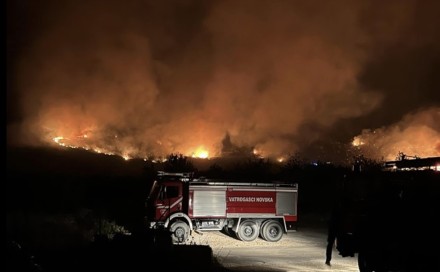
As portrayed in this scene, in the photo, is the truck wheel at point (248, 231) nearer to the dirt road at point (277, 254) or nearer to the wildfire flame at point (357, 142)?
the dirt road at point (277, 254)

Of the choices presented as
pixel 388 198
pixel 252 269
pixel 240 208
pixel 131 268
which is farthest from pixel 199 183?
pixel 388 198

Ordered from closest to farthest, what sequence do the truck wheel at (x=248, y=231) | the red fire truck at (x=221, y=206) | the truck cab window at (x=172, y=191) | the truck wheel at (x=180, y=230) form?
1. the truck wheel at (x=180, y=230)
2. the red fire truck at (x=221, y=206)
3. the truck cab window at (x=172, y=191)
4. the truck wheel at (x=248, y=231)

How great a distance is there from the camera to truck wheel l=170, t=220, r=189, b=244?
19062 millimetres

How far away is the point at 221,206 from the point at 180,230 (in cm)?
210

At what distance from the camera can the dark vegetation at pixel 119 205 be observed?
10.0m

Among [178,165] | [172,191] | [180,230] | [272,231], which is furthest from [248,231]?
[178,165]

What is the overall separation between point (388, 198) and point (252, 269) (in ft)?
17.3

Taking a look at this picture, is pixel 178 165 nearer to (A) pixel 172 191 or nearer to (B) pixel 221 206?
(B) pixel 221 206

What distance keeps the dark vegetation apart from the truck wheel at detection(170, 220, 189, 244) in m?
2.11

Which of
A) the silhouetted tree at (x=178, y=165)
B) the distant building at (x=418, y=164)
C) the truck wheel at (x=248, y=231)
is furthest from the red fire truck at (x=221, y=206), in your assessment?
the silhouetted tree at (x=178, y=165)

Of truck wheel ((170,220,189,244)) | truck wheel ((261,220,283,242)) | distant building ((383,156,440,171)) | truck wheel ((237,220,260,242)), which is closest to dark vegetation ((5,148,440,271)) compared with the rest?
distant building ((383,156,440,171))

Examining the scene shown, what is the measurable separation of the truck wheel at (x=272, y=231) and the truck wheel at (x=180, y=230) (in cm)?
338

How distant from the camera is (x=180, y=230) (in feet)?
63.0

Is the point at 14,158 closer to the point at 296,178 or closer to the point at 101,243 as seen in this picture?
the point at 296,178
